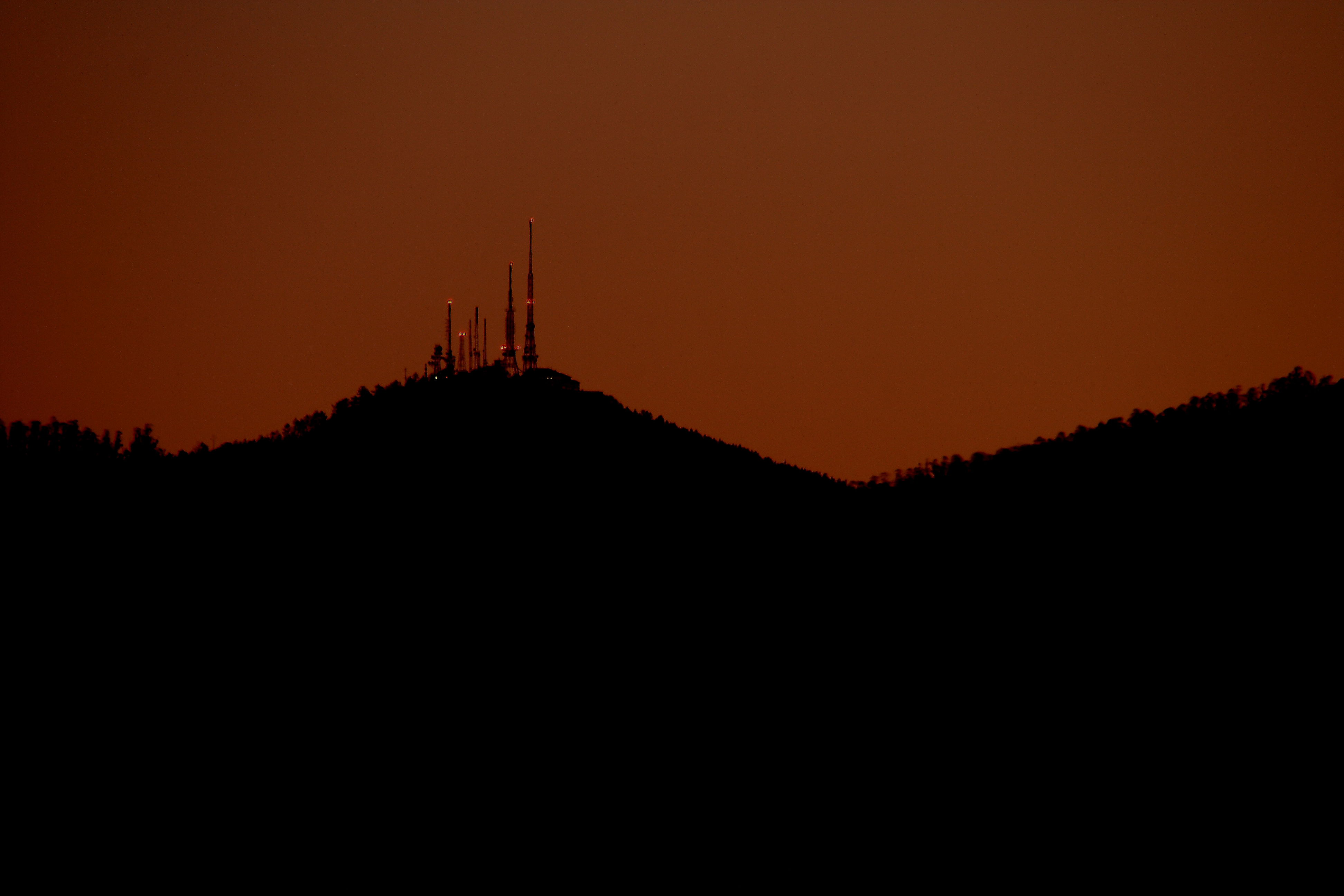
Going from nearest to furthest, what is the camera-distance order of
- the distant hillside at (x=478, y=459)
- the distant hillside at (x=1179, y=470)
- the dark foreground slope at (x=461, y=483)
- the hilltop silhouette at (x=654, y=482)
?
the distant hillside at (x=1179, y=470), the hilltop silhouette at (x=654, y=482), the dark foreground slope at (x=461, y=483), the distant hillside at (x=478, y=459)

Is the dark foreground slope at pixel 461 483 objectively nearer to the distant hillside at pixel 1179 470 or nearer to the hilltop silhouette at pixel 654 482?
the hilltop silhouette at pixel 654 482

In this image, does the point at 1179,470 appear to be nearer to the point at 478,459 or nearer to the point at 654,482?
the point at 654,482

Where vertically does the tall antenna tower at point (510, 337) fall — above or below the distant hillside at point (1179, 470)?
above

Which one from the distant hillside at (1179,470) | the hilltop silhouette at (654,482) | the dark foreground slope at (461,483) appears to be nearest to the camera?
the distant hillside at (1179,470)

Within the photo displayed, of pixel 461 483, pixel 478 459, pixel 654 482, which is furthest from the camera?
pixel 478 459

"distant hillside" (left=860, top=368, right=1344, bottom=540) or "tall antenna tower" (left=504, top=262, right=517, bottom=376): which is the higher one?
"tall antenna tower" (left=504, top=262, right=517, bottom=376)

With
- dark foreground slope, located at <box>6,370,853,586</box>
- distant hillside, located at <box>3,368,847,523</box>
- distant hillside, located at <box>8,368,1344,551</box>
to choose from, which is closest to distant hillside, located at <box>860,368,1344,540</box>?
distant hillside, located at <box>8,368,1344,551</box>

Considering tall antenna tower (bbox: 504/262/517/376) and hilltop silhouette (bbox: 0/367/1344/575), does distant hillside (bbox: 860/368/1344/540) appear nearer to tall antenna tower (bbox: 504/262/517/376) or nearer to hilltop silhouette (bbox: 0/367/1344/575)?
hilltop silhouette (bbox: 0/367/1344/575)

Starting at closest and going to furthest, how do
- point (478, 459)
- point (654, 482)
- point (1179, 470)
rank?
point (1179, 470)
point (654, 482)
point (478, 459)

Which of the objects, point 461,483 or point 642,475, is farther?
point 642,475

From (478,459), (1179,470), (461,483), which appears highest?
(478,459)

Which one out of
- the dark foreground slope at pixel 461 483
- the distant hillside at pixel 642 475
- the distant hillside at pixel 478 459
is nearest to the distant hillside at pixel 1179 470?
the distant hillside at pixel 642 475

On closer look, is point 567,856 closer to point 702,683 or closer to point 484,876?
point 484,876

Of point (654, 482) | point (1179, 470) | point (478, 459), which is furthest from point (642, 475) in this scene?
point (1179, 470)
